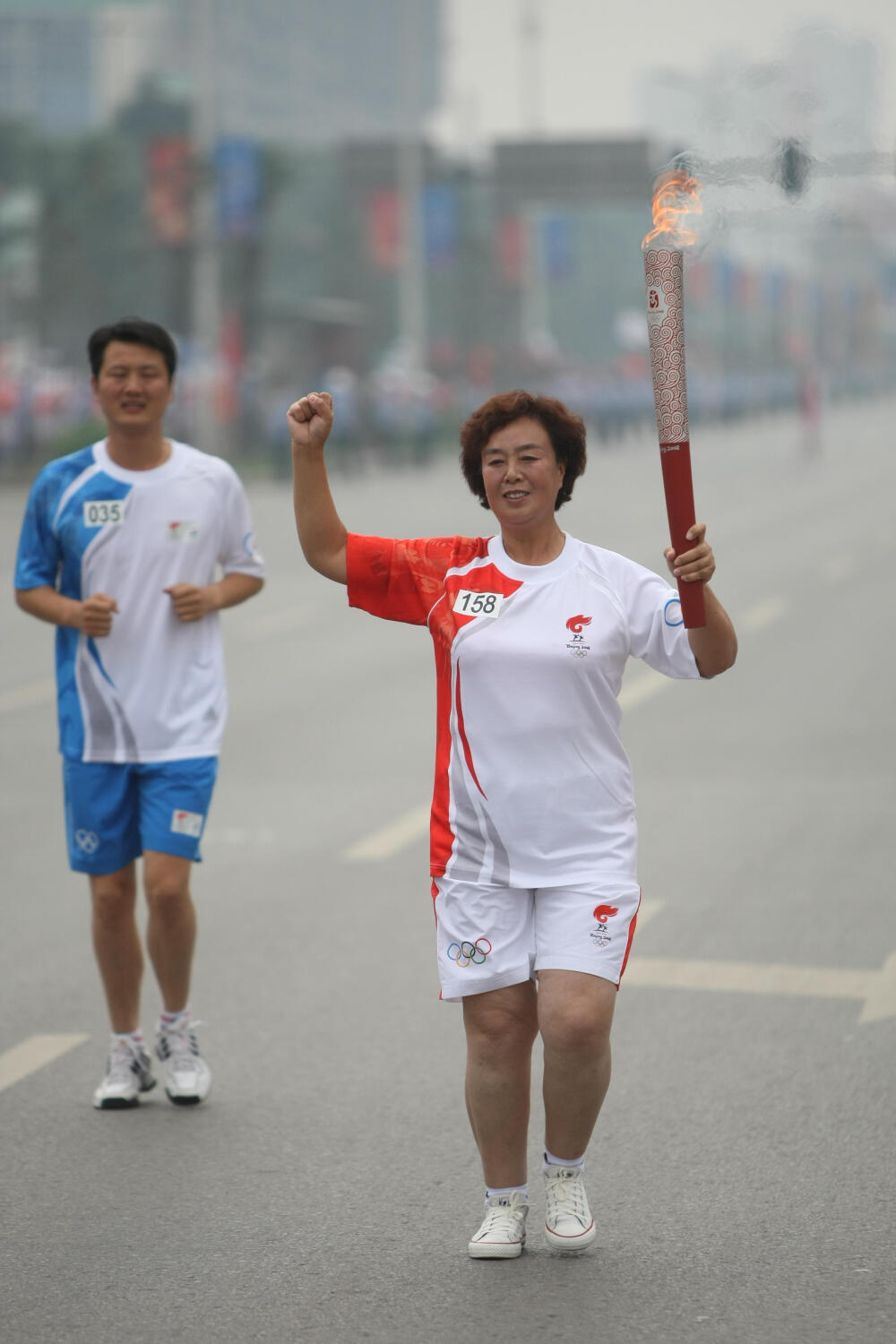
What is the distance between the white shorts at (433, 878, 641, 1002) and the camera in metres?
4.21

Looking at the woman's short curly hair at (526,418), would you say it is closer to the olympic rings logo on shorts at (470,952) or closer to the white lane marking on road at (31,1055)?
the olympic rings logo on shorts at (470,952)

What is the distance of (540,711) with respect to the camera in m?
4.25

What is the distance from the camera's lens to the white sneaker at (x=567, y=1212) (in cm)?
433

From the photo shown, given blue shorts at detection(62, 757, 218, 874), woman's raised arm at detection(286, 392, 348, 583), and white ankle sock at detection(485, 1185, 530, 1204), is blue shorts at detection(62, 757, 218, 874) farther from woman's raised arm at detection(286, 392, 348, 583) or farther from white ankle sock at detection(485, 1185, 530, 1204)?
white ankle sock at detection(485, 1185, 530, 1204)

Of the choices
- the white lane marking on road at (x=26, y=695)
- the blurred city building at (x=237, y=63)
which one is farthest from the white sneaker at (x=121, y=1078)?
the blurred city building at (x=237, y=63)

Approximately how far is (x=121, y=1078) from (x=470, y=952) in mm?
1625

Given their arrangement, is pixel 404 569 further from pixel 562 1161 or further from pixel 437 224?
pixel 437 224

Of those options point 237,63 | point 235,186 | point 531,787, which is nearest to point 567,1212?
point 531,787

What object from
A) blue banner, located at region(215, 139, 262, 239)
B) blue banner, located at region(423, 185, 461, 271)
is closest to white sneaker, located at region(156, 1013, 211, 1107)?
blue banner, located at region(215, 139, 262, 239)

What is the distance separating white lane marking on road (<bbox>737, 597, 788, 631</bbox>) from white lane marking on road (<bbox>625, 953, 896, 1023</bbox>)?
10230 mm

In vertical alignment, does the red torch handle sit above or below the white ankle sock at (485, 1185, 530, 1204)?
above

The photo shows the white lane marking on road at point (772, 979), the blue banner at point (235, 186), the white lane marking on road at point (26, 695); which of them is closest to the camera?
the white lane marking on road at point (772, 979)

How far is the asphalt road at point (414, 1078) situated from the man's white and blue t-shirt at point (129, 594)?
1008 mm

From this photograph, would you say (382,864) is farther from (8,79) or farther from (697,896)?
(8,79)
